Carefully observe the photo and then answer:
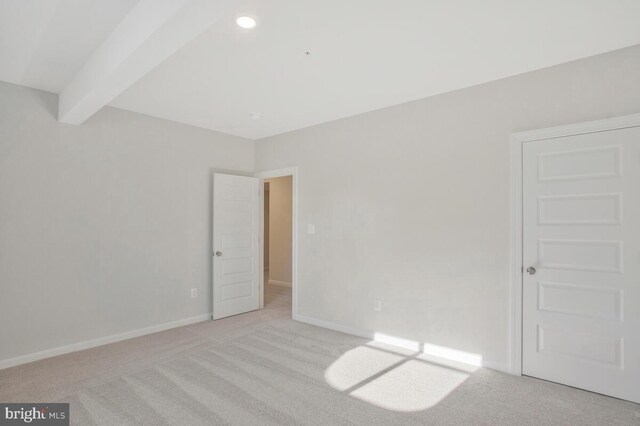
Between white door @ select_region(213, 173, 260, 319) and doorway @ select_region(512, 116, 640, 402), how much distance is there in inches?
140

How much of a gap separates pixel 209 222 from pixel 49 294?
76.6 inches

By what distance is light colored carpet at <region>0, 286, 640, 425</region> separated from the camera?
238 cm

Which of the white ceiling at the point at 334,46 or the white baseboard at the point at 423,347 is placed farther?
the white baseboard at the point at 423,347

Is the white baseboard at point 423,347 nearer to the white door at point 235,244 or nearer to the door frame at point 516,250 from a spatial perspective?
the door frame at point 516,250

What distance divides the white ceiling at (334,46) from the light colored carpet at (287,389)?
8.75 ft

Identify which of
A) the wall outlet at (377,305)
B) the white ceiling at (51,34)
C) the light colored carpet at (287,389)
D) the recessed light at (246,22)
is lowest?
the light colored carpet at (287,389)

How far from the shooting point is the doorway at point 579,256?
8.48ft

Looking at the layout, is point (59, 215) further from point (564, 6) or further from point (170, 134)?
point (564, 6)

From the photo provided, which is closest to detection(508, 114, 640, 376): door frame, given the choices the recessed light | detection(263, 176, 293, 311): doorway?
the recessed light

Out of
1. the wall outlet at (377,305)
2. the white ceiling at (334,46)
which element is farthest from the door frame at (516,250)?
the wall outlet at (377,305)

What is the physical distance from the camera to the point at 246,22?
7.34 feet

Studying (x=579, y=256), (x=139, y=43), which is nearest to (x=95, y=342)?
(x=139, y=43)

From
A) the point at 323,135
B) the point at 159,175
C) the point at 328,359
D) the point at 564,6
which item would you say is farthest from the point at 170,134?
the point at 564,6

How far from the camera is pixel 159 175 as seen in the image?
429 centimetres
